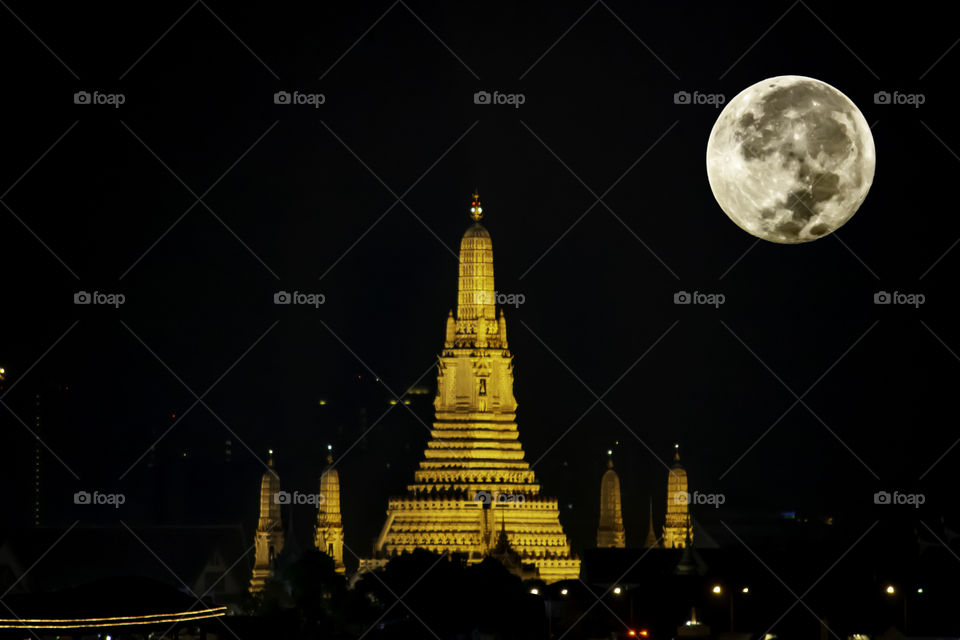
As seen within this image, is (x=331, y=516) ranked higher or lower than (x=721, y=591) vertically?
higher

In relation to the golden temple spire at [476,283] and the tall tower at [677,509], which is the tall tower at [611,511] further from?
the golden temple spire at [476,283]

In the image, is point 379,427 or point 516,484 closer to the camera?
point 516,484

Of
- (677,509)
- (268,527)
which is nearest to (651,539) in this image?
(677,509)

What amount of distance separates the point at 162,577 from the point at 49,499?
278 inches

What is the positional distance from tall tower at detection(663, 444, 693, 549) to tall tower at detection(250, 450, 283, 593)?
15611mm

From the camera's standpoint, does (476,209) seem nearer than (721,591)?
No

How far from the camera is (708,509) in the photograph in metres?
95.2

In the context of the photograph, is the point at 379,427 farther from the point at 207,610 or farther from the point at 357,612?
the point at 207,610

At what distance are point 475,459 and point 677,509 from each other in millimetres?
8156

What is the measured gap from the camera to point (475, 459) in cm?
9056

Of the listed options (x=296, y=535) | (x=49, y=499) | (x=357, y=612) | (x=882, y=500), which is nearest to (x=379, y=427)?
(x=296, y=535)

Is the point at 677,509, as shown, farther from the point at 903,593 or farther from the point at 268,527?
the point at 903,593

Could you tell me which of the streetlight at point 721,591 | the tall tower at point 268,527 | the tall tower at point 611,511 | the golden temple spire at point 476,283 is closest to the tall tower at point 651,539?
the tall tower at point 611,511

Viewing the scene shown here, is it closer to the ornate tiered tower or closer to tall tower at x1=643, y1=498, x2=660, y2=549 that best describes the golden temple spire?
the ornate tiered tower
